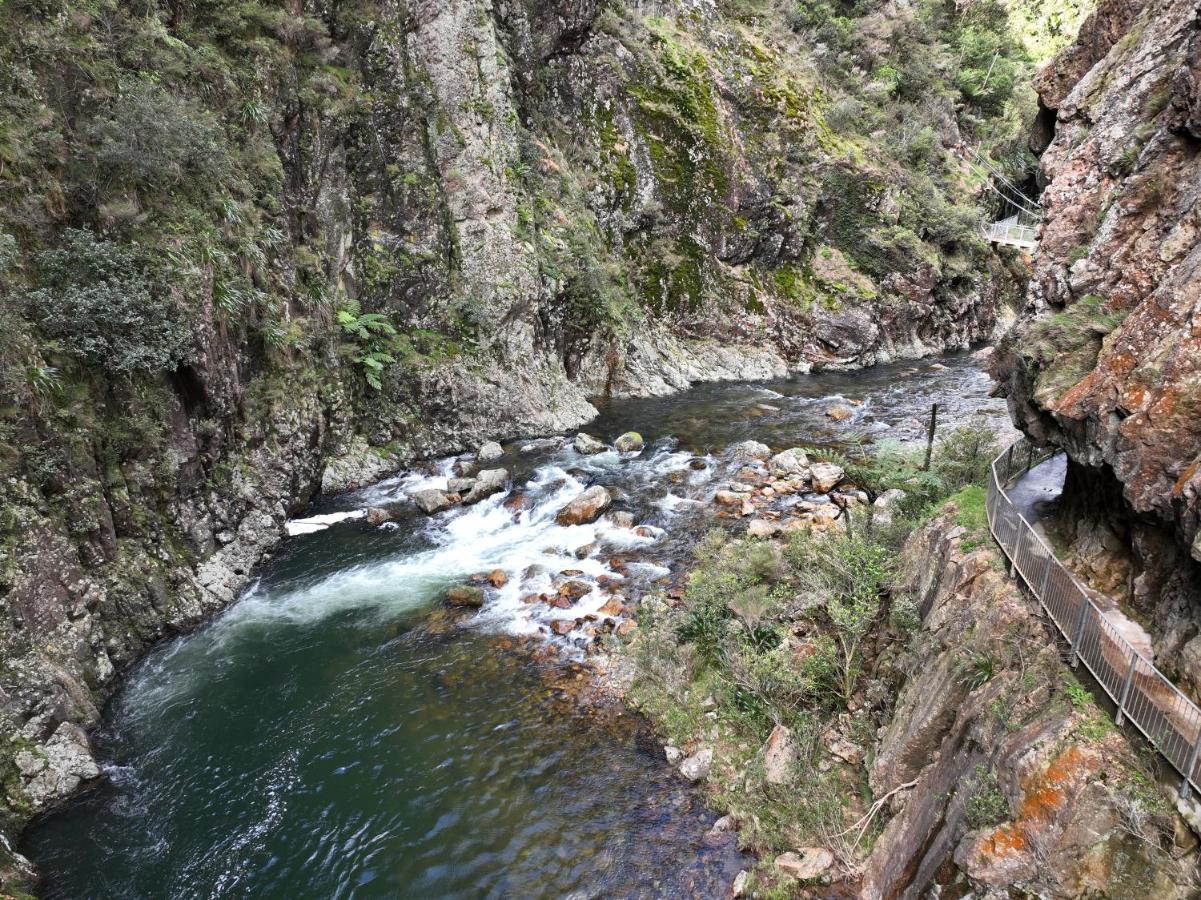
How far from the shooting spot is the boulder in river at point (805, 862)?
790 cm

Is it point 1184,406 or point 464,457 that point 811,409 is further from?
point 1184,406

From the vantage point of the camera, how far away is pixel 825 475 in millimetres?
19594

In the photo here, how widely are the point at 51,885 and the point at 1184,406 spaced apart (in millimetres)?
14927

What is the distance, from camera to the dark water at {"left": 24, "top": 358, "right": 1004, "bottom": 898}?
8625mm

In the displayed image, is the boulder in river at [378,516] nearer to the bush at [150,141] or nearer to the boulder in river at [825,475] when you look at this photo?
the bush at [150,141]

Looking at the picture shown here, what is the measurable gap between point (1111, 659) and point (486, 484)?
55.6ft

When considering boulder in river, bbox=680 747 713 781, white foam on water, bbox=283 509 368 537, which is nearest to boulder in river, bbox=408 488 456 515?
white foam on water, bbox=283 509 368 537

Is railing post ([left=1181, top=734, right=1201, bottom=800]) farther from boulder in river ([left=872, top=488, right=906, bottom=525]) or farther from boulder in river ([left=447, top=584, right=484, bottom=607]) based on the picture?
boulder in river ([left=447, top=584, right=484, bottom=607])

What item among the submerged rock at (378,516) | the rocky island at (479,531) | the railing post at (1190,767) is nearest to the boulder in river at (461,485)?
the rocky island at (479,531)

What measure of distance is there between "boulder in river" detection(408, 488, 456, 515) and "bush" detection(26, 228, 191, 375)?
7986mm

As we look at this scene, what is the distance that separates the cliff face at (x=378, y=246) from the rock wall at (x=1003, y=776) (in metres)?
12.3

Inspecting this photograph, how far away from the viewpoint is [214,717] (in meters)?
11.5

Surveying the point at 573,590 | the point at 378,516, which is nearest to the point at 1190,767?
the point at 573,590

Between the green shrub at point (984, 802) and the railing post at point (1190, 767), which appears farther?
the green shrub at point (984, 802)
